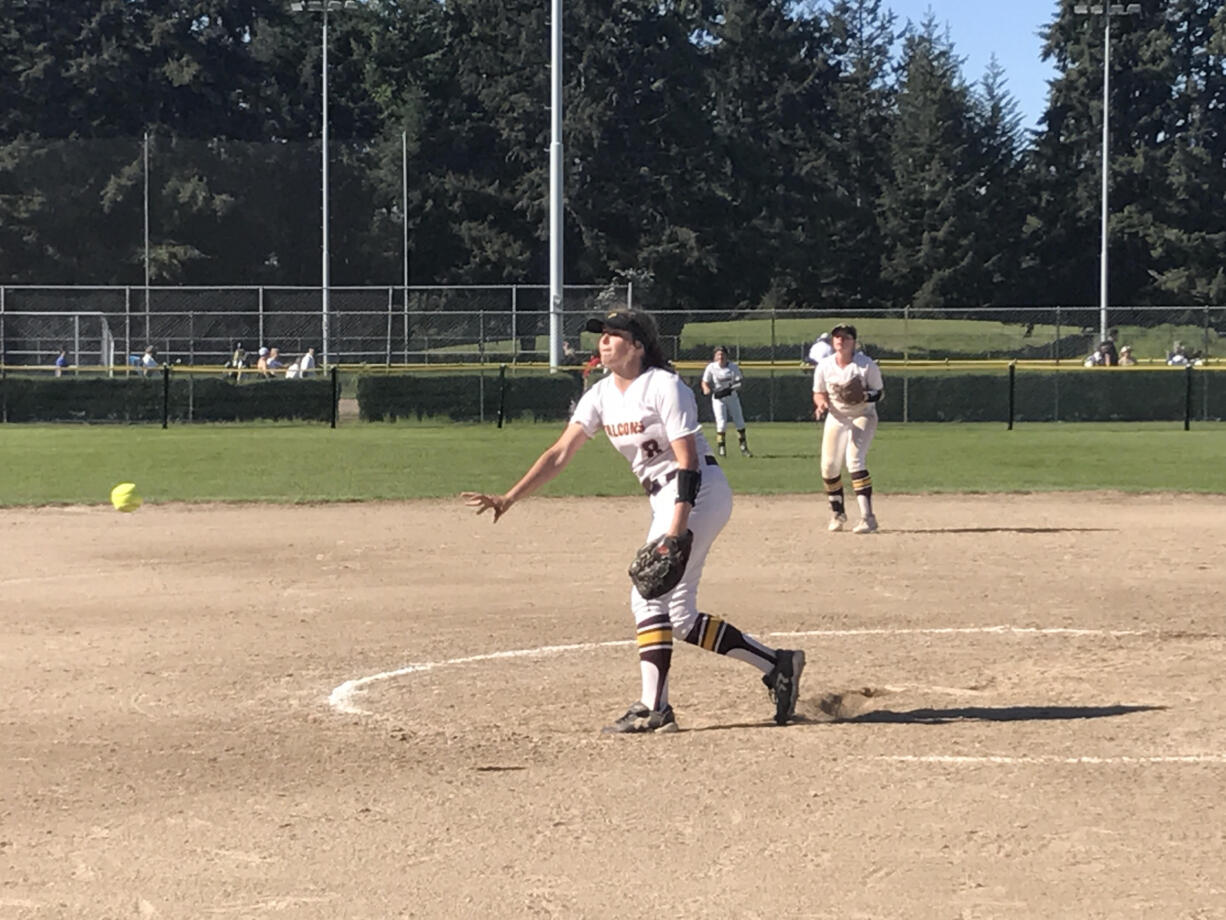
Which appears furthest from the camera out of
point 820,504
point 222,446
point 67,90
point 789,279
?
point 789,279

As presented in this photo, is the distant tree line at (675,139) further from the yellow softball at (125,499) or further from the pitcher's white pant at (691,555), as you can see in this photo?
the pitcher's white pant at (691,555)

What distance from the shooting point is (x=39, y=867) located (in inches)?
220

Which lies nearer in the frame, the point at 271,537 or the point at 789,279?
the point at 271,537

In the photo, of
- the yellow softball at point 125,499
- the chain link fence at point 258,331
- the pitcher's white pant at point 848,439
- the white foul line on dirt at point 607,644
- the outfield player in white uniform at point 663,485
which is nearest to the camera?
the outfield player in white uniform at point 663,485

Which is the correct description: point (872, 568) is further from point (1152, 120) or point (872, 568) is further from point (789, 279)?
point (1152, 120)

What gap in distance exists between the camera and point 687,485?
24.0ft

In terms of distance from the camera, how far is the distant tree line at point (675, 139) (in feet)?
229

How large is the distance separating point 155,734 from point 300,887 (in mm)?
2603

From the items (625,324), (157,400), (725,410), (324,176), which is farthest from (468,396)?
(625,324)

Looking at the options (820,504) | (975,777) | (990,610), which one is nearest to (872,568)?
(990,610)

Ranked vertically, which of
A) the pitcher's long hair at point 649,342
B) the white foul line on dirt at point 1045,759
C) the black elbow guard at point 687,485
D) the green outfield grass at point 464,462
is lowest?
the green outfield grass at point 464,462

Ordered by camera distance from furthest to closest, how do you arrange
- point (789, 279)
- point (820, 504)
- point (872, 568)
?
point (789, 279), point (820, 504), point (872, 568)

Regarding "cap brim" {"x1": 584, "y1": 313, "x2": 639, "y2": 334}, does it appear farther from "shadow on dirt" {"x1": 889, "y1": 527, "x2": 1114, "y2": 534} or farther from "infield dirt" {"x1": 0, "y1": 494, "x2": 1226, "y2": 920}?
"shadow on dirt" {"x1": 889, "y1": 527, "x2": 1114, "y2": 534}

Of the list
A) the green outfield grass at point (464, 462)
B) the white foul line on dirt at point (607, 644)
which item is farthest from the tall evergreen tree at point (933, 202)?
the white foul line on dirt at point (607, 644)
